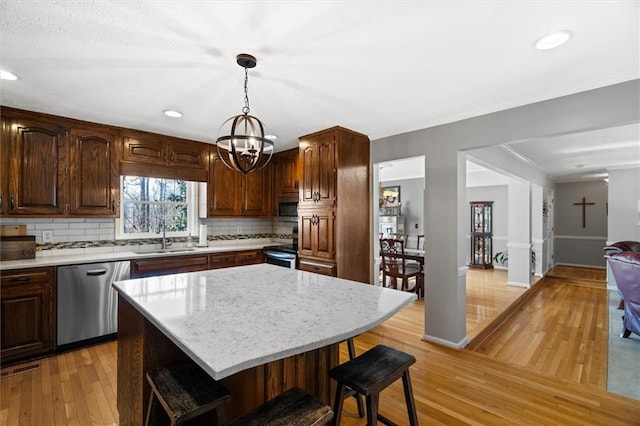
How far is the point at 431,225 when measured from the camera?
328cm

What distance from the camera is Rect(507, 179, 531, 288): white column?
5.87 m

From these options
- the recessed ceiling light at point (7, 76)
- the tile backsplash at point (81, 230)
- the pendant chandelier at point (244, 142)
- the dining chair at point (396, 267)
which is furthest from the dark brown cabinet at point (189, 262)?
the pendant chandelier at point (244, 142)

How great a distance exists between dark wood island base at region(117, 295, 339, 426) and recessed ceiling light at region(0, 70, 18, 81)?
199 centimetres

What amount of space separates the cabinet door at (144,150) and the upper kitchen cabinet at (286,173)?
5.48 ft

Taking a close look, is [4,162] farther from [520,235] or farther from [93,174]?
[520,235]

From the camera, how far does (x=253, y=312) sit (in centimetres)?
139

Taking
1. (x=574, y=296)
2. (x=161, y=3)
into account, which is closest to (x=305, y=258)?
(x=161, y=3)

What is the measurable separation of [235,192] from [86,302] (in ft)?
7.39

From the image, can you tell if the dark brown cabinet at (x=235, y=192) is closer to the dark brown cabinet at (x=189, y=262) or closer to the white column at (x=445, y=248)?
the dark brown cabinet at (x=189, y=262)

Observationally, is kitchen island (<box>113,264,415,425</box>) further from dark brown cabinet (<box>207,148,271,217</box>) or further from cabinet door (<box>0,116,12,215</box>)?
dark brown cabinet (<box>207,148,271,217</box>)

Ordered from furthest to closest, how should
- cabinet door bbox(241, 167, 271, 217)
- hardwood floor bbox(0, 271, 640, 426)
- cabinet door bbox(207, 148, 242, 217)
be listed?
cabinet door bbox(241, 167, 271, 217) < cabinet door bbox(207, 148, 242, 217) < hardwood floor bbox(0, 271, 640, 426)

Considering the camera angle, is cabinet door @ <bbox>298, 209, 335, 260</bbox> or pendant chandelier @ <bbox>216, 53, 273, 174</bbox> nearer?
pendant chandelier @ <bbox>216, 53, 273, 174</bbox>

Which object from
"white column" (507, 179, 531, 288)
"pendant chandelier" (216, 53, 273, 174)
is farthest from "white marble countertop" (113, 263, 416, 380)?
"white column" (507, 179, 531, 288)

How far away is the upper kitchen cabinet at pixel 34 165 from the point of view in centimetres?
292
